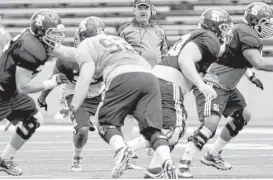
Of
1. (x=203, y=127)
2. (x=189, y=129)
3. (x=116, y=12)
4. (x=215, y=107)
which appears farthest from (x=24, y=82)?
(x=116, y=12)

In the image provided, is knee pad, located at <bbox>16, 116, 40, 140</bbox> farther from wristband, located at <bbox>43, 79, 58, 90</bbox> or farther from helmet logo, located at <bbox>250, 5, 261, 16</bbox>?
helmet logo, located at <bbox>250, 5, 261, 16</bbox>

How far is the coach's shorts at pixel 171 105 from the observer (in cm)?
824

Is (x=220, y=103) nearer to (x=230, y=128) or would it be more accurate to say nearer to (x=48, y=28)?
(x=230, y=128)

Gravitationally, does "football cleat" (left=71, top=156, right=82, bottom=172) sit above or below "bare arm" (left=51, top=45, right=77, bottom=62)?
below

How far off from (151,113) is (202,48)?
1.00 m

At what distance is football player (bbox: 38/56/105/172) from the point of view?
991cm

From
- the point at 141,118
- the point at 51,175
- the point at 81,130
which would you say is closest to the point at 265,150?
the point at 81,130

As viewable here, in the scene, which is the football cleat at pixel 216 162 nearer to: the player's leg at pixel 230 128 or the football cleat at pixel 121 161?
the player's leg at pixel 230 128

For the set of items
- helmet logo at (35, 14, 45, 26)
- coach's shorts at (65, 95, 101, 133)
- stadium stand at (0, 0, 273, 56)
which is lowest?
stadium stand at (0, 0, 273, 56)

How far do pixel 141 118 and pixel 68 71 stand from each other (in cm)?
260

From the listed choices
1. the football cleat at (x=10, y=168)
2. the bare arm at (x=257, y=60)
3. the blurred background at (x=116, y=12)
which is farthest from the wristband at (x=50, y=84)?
the blurred background at (x=116, y=12)

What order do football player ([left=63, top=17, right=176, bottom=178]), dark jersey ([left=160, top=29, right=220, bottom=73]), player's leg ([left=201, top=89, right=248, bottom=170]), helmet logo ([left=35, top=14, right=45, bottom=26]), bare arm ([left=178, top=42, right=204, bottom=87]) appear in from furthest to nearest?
player's leg ([left=201, top=89, right=248, bottom=170]) → helmet logo ([left=35, top=14, right=45, bottom=26]) → dark jersey ([left=160, top=29, right=220, bottom=73]) → bare arm ([left=178, top=42, right=204, bottom=87]) → football player ([left=63, top=17, right=176, bottom=178])

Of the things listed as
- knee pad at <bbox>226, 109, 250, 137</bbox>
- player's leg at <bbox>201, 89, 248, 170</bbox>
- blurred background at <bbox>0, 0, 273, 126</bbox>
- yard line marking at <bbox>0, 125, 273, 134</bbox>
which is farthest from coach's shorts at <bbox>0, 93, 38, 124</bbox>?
blurred background at <bbox>0, 0, 273, 126</bbox>

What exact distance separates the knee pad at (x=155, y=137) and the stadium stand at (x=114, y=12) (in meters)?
11.8
